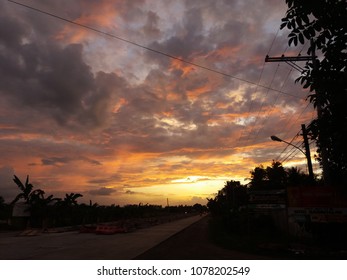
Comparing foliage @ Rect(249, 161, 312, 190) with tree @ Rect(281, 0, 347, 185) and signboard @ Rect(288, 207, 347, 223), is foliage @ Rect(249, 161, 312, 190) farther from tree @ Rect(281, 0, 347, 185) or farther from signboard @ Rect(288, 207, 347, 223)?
tree @ Rect(281, 0, 347, 185)

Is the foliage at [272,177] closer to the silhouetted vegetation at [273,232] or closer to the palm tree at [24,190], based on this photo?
the silhouetted vegetation at [273,232]

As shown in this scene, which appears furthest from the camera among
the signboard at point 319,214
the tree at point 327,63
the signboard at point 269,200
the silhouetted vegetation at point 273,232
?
the signboard at point 269,200

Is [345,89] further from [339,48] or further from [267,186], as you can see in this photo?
[267,186]

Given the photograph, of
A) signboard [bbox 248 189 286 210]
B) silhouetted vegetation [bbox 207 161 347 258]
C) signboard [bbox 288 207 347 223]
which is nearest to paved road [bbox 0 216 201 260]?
silhouetted vegetation [bbox 207 161 347 258]

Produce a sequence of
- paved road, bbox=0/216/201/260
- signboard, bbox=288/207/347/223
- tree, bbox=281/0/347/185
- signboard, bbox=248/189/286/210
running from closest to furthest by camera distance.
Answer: tree, bbox=281/0/347/185
paved road, bbox=0/216/201/260
signboard, bbox=288/207/347/223
signboard, bbox=248/189/286/210

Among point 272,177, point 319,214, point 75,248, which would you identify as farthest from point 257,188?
point 75,248

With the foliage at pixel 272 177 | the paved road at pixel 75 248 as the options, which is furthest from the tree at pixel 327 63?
the foliage at pixel 272 177

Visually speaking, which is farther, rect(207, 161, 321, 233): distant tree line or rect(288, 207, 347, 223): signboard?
rect(207, 161, 321, 233): distant tree line

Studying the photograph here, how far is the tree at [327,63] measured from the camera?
22.4ft

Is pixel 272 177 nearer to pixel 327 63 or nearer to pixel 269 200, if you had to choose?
pixel 269 200

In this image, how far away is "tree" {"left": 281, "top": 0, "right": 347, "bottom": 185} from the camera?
681 cm

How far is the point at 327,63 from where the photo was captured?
7.82 metres

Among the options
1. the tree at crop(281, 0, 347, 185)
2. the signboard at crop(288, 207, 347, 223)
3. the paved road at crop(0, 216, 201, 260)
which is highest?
the tree at crop(281, 0, 347, 185)

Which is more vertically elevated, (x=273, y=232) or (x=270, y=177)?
(x=270, y=177)
